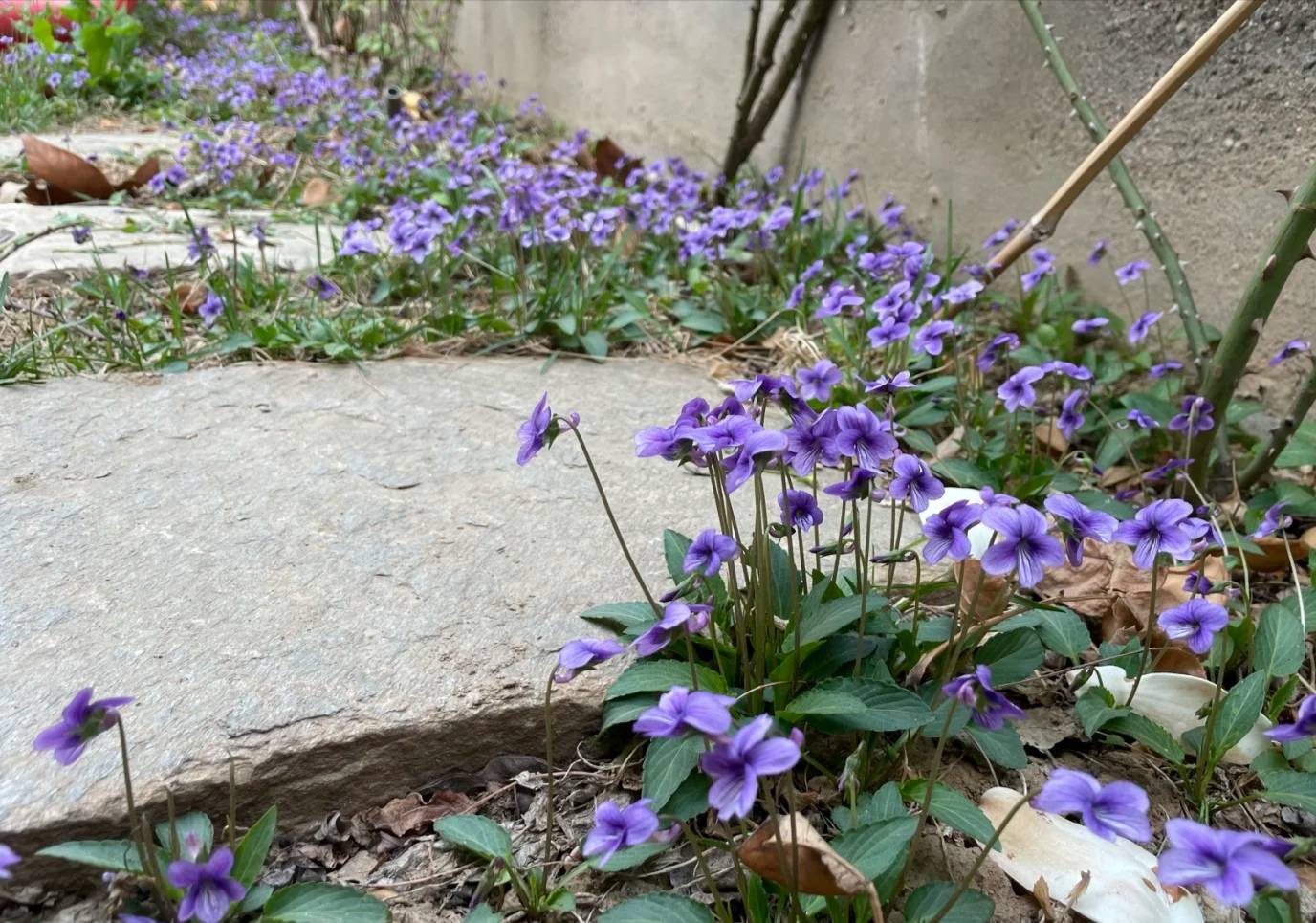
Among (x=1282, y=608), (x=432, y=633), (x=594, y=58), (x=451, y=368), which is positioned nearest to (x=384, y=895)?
(x=432, y=633)

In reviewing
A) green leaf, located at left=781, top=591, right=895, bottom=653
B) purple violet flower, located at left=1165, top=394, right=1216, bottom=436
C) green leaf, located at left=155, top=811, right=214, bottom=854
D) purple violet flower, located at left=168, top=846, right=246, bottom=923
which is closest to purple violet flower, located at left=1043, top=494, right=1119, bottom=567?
green leaf, located at left=781, top=591, right=895, bottom=653

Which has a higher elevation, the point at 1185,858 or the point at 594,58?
the point at 594,58

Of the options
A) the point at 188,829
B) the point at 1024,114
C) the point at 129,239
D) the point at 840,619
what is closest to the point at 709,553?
the point at 840,619

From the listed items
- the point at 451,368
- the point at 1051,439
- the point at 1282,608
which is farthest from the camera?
the point at 451,368

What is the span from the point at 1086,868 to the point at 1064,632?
385 mm

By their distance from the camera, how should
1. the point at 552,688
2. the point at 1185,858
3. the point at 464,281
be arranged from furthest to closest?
the point at 464,281 → the point at 552,688 → the point at 1185,858

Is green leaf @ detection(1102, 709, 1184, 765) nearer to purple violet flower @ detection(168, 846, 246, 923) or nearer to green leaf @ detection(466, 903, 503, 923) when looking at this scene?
green leaf @ detection(466, 903, 503, 923)

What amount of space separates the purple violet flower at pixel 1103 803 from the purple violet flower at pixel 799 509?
0.49m

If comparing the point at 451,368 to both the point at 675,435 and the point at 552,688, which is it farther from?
the point at 675,435

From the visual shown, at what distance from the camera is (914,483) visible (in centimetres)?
120

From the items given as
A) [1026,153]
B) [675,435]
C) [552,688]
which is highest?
[1026,153]

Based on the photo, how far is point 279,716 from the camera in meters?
1.25

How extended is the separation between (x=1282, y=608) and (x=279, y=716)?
4.84 ft

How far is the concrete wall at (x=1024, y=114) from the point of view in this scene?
2.33 m
